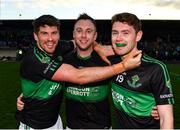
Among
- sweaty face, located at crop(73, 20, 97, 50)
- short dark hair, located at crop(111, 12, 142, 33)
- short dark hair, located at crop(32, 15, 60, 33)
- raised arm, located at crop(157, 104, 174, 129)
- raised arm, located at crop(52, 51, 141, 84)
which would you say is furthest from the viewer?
sweaty face, located at crop(73, 20, 97, 50)

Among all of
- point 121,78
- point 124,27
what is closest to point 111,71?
point 121,78

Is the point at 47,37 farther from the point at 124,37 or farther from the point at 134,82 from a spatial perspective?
the point at 134,82

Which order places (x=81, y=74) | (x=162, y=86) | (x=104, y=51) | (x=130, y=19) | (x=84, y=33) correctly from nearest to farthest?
(x=162, y=86), (x=130, y=19), (x=81, y=74), (x=84, y=33), (x=104, y=51)

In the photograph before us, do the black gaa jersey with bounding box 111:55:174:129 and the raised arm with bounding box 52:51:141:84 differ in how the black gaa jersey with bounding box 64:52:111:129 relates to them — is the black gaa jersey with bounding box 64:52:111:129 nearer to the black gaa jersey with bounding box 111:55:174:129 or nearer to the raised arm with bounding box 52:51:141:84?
the raised arm with bounding box 52:51:141:84

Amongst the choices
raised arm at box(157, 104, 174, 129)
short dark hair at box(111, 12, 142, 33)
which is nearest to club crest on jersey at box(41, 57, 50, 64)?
short dark hair at box(111, 12, 142, 33)

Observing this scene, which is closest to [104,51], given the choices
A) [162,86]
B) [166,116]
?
[162,86]

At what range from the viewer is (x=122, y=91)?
4.52 metres

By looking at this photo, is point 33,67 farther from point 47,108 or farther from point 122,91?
point 122,91

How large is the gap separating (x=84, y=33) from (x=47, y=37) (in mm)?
494

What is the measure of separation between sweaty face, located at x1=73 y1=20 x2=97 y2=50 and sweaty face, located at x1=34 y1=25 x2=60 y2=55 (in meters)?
0.29

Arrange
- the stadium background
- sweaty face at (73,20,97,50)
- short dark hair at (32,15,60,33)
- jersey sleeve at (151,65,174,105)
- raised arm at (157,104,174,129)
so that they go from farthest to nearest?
the stadium background → sweaty face at (73,20,97,50) → short dark hair at (32,15,60,33) → jersey sleeve at (151,65,174,105) → raised arm at (157,104,174,129)

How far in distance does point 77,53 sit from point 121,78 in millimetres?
1029

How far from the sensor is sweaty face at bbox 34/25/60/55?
4957 mm

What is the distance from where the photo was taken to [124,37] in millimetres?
4336
